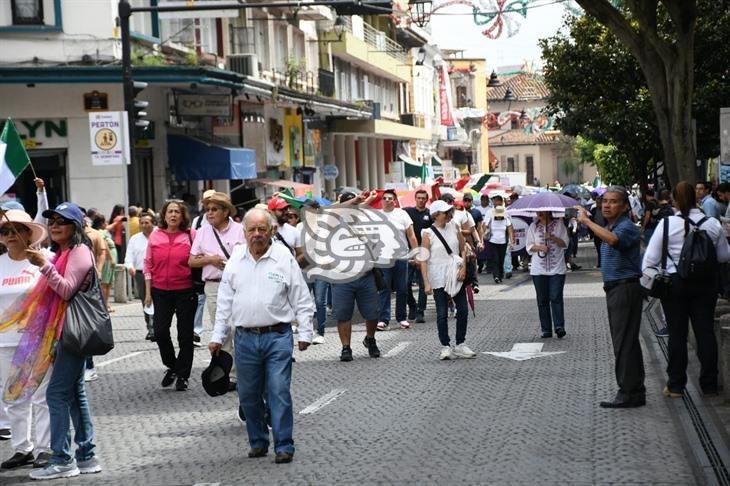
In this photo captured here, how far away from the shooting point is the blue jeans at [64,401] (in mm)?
8953

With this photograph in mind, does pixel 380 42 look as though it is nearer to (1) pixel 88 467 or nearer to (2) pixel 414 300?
(2) pixel 414 300

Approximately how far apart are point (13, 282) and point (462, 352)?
670 centimetres

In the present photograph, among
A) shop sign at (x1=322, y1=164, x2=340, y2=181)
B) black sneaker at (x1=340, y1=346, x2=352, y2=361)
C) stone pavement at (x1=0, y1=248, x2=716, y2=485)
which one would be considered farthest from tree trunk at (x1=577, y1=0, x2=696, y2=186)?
shop sign at (x1=322, y1=164, x2=340, y2=181)

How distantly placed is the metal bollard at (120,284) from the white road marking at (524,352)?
11352 mm

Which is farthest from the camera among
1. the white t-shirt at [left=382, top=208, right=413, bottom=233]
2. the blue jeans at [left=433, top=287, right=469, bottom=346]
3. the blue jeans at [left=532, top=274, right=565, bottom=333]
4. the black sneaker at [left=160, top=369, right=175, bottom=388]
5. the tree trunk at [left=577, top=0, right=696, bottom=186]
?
the tree trunk at [left=577, top=0, right=696, bottom=186]

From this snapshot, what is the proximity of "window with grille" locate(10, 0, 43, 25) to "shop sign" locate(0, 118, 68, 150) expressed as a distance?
2010 mm

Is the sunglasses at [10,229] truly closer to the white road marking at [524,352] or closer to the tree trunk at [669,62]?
the white road marking at [524,352]

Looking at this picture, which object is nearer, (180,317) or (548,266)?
(180,317)

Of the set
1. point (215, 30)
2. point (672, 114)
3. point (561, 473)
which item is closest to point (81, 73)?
point (215, 30)

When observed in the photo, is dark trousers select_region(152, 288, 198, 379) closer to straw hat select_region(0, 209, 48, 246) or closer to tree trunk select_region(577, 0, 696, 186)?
straw hat select_region(0, 209, 48, 246)

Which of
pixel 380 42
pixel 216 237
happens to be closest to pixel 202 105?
pixel 216 237

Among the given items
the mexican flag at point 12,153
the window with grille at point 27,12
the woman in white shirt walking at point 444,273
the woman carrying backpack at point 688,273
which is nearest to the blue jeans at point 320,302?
the woman in white shirt walking at point 444,273

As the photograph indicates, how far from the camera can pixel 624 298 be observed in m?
11.5

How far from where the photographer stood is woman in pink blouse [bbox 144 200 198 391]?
13.2 metres
